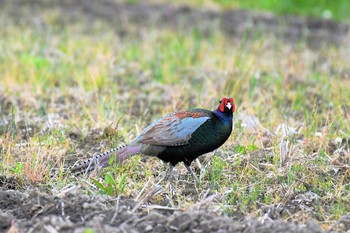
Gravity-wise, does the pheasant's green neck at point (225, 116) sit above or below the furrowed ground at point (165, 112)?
above

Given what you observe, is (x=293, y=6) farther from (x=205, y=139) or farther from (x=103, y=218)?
(x=103, y=218)

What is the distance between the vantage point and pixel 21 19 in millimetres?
11039

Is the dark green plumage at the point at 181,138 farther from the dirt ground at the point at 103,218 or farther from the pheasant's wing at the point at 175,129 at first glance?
the dirt ground at the point at 103,218

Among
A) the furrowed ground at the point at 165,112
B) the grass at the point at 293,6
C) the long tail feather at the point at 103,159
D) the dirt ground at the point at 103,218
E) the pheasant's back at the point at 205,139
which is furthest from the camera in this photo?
the grass at the point at 293,6

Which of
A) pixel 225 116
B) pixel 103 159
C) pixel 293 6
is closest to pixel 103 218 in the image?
pixel 103 159

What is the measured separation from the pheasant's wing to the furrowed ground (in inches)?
12.3

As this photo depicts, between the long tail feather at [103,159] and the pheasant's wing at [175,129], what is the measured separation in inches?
3.9

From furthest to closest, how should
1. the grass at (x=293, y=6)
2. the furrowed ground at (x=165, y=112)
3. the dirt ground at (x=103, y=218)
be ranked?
1. the grass at (x=293, y=6)
2. the furrowed ground at (x=165, y=112)
3. the dirt ground at (x=103, y=218)

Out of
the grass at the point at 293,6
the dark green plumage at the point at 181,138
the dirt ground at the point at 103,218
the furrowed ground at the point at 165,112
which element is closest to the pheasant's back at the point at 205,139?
the dark green plumage at the point at 181,138

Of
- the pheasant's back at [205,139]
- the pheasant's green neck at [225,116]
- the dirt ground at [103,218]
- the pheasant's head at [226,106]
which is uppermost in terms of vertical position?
the pheasant's head at [226,106]

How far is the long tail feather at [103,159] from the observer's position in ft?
17.3

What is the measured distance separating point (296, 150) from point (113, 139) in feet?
5.10

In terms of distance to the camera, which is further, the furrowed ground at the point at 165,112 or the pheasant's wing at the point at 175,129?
the pheasant's wing at the point at 175,129

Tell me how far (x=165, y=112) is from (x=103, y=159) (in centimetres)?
194
